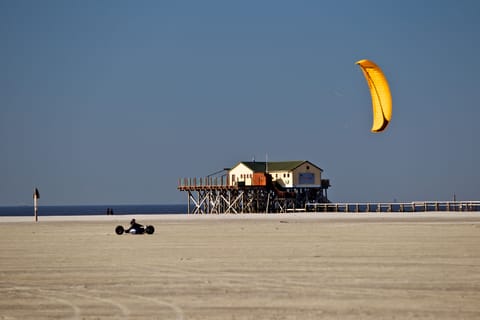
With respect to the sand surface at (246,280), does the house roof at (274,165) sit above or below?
above

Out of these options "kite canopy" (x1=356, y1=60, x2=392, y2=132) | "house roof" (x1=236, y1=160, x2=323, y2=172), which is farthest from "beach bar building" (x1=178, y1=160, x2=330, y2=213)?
"kite canopy" (x1=356, y1=60, x2=392, y2=132)

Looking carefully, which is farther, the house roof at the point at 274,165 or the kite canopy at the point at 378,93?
the house roof at the point at 274,165

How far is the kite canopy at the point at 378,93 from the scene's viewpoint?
36.9 m

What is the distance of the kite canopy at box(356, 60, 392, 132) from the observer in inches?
1452

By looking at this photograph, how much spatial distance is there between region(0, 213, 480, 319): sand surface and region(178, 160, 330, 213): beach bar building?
2398 inches

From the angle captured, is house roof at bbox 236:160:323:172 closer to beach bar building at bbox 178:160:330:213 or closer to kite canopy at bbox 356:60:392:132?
beach bar building at bbox 178:160:330:213

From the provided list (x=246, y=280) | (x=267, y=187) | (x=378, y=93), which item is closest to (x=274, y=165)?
(x=267, y=187)

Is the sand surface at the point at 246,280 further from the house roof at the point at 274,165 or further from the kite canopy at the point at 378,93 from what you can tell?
the house roof at the point at 274,165

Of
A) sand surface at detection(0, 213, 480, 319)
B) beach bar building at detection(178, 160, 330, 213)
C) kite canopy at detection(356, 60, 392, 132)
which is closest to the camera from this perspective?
sand surface at detection(0, 213, 480, 319)

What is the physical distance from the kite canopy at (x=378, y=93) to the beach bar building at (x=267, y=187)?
48.2m

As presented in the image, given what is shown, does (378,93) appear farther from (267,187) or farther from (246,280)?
(267,187)

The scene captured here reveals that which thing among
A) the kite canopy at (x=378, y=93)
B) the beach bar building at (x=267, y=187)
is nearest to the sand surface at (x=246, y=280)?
the kite canopy at (x=378, y=93)

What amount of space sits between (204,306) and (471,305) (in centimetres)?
388

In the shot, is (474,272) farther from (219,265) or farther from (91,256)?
(91,256)
